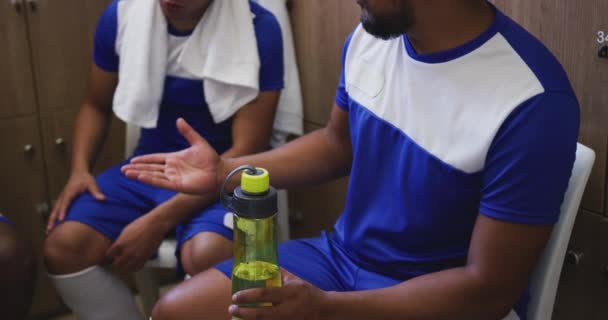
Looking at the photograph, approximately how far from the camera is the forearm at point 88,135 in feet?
6.08

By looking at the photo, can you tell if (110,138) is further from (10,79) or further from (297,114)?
(297,114)

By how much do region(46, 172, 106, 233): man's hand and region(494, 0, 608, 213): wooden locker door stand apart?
3.67 feet

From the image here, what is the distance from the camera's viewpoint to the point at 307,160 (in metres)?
1.41

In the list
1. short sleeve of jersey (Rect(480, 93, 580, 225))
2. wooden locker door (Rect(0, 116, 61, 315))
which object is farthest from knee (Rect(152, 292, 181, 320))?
wooden locker door (Rect(0, 116, 61, 315))

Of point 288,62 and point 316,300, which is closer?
point 316,300

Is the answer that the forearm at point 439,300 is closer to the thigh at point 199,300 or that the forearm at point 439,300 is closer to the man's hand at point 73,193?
the thigh at point 199,300

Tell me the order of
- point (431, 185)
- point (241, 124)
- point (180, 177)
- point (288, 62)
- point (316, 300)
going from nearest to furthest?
point (316, 300) → point (431, 185) → point (180, 177) → point (241, 124) → point (288, 62)

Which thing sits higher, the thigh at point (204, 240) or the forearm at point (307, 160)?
the forearm at point (307, 160)

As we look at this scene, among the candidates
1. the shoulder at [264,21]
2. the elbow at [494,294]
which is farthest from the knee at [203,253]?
the elbow at [494,294]

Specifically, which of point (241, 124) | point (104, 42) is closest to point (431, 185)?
point (241, 124)

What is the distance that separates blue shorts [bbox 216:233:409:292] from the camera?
1.21 m

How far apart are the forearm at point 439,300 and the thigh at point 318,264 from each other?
173 millimetres

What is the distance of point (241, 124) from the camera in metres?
1.71

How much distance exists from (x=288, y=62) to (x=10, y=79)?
2.72 ft
